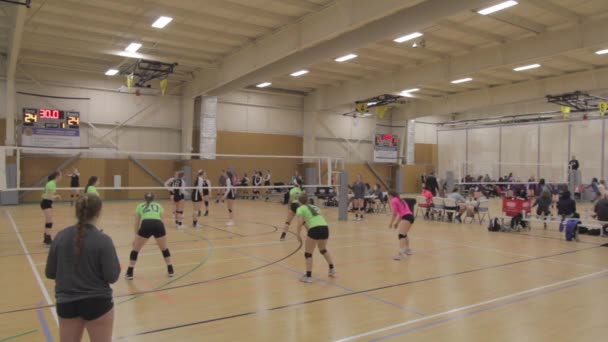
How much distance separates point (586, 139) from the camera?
28.9m

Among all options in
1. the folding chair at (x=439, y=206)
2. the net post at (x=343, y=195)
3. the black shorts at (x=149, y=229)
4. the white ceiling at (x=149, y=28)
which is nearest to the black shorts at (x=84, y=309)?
the black shorts at (x=149, y=229)

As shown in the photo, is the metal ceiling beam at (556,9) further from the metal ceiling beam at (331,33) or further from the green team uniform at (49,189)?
the green team uniform at (49,189)

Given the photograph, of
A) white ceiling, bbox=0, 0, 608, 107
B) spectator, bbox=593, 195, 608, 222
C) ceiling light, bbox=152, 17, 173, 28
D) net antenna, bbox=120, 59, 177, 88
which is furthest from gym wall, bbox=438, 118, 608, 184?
ceiling light, bbox=152, 17, 173, 28

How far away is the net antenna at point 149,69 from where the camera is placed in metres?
19.0

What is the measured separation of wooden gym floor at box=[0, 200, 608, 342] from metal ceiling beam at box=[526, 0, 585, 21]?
726 cm

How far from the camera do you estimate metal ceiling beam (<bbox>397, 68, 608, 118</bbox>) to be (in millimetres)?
21500

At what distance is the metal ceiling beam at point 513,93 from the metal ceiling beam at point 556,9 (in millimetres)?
8139

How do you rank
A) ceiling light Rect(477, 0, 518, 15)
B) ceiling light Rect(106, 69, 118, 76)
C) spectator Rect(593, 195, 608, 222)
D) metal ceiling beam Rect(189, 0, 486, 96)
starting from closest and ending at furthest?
metal ceiling beam Rect(189, 0, 486, 96), ceiling light Rect(477, 0, 518, 15), spectator Rect(593, 195, 608, 222), ceiling light Rect(106, 69, 118, 76)

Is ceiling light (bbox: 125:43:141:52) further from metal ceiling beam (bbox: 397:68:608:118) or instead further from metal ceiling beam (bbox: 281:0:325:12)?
metal ceiling beam (bbox: 397:68:608:118)

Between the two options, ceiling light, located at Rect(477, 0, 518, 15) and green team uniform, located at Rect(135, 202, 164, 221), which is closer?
green team uniform, located at Rect(135, 202, 164, 221)

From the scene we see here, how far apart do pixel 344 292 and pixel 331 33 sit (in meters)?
9.43

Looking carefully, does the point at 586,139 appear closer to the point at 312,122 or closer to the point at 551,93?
the point at 551,93

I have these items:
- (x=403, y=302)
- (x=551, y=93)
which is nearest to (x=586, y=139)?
(x=551, y=93)

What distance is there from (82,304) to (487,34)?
17.1 metres
